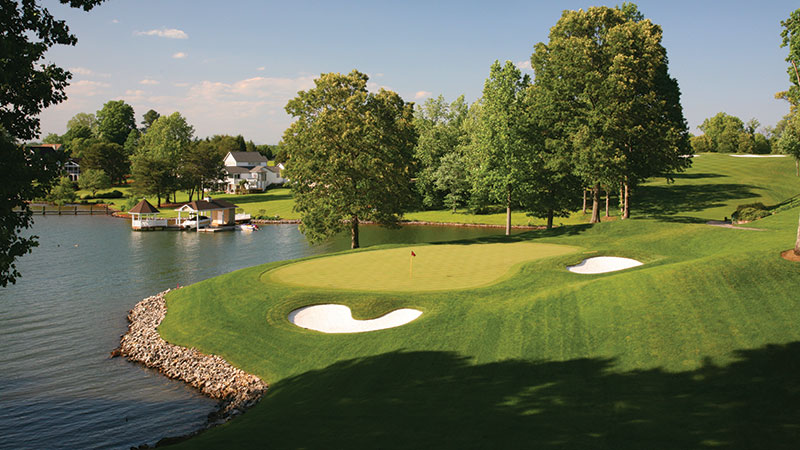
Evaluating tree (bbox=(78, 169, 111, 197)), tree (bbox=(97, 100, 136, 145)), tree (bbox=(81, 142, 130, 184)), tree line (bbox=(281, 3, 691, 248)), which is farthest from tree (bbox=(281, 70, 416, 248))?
tree (bbox=(97, 100, 136, 145))

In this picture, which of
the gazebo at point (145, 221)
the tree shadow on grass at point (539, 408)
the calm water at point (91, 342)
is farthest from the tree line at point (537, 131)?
the gazebo at point (145, 221)

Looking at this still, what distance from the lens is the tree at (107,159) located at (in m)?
134

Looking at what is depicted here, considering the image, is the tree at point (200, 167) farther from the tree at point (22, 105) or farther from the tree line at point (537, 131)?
the tree at point (22, 105)

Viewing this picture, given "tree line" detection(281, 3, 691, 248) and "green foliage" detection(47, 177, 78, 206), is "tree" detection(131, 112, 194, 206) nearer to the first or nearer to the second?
"green foliage" detection(47, 177, 78, 206)

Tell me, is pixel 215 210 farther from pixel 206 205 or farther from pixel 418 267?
pixel 418 267

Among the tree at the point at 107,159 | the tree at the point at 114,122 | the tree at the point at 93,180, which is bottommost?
the tree at the point at 93,180

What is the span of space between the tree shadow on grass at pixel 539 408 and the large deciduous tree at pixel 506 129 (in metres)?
34.9

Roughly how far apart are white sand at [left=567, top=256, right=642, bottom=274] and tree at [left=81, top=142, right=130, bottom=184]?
138473mm

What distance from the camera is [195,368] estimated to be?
23.0m

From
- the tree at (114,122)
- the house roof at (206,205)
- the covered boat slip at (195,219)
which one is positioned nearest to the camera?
the covered boat slip at (195,219)

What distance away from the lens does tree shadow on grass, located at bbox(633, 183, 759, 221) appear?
7412cm

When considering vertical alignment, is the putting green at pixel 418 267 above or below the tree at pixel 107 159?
below

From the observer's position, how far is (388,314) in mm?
23938

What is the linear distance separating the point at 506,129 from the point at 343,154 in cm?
1670
